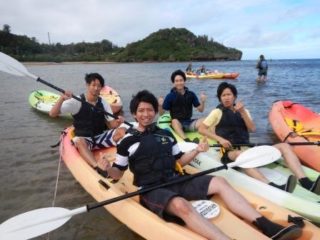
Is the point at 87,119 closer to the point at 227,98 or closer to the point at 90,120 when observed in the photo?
the point at 90,120

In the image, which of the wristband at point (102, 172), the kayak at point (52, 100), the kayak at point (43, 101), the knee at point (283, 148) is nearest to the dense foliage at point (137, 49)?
the kayak at point (43, 101)

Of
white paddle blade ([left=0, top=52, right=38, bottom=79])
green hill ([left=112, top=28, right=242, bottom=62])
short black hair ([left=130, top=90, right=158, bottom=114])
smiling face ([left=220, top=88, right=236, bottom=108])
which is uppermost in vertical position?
white paddle blade ([left=0, top=52, right=38, bottom=79])

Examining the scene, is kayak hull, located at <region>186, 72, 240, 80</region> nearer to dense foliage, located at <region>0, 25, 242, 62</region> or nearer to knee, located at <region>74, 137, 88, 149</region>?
knee, located at <region>74, 137, 88, 149</region>

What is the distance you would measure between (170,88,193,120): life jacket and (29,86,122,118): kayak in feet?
11.6

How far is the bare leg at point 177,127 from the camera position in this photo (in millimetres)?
5625

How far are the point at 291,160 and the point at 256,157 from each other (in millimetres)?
584

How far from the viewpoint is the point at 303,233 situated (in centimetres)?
279

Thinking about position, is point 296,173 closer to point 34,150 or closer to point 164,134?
point 164,134

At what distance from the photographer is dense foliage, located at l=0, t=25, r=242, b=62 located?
70938mm

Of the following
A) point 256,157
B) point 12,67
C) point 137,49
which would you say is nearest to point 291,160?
point 256,157

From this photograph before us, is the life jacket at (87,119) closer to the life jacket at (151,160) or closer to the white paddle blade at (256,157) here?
the life jacket at (151,160)

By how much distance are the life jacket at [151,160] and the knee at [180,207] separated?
1.04 feet

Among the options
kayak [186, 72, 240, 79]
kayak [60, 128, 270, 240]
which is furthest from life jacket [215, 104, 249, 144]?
kayak [186, 72, 240, 79]

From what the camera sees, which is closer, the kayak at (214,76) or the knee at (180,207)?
the knee at (180,207)
